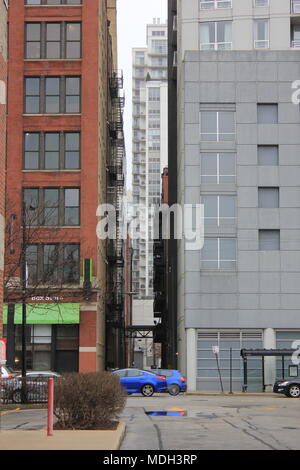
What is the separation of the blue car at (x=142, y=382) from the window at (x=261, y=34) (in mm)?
26355

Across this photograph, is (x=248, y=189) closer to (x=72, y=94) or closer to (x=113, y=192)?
(x=72, y=94)

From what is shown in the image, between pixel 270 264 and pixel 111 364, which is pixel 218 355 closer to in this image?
pixel 270 264

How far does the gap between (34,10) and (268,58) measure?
1593cm

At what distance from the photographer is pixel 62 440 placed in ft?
45.9

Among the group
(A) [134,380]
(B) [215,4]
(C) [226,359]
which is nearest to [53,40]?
(B) [215,4]

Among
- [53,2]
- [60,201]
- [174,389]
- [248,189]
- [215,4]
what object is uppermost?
[215,4]

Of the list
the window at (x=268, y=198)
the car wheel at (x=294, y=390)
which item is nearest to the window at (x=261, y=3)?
the window at (x=268, y=198)

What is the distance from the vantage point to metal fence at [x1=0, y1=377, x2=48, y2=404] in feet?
96.8

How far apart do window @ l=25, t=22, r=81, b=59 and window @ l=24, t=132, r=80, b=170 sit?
17.4 ft

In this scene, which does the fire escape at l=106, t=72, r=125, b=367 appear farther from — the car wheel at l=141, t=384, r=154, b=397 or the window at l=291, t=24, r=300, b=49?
the car wheel at l=141, t=384, r=154, b=397

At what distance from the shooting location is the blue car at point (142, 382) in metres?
37.5

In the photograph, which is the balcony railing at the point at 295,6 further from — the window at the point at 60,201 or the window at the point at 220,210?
the window at the point at 60,201

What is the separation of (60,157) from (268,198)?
13891 mm

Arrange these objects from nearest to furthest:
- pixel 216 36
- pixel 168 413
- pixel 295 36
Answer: pixel 168 413
pixel 216 36
pixel 295 36
